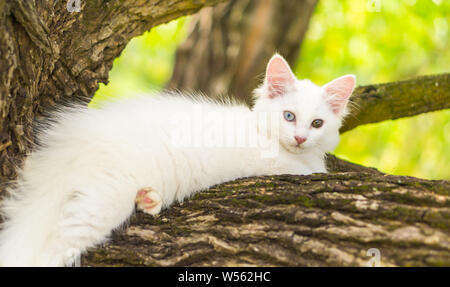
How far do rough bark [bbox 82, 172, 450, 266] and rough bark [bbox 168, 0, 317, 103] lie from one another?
2911mm

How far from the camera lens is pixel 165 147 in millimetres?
2385

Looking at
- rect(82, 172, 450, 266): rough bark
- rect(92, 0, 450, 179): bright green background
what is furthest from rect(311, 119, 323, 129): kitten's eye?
rect(92, 0, 450, 179): bright green background

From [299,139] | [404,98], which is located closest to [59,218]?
[299,139]

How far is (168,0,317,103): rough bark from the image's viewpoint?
16.2 feet

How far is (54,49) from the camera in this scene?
Answer: 215 centimetres

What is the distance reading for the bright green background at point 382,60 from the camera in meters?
5.04

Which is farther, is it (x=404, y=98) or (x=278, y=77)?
(x=404, y=98)

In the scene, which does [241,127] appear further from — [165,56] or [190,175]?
[165,56]

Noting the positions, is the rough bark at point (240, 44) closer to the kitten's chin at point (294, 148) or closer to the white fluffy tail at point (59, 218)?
the kitten's chin at point (294, 148)

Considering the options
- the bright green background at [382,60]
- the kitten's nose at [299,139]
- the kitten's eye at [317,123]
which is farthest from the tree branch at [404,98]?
the bright green background at [382,60]

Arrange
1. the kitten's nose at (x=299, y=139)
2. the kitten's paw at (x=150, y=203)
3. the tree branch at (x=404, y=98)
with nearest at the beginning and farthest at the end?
1. the kitten's paw at (x=150, y=203)
2. the kitten's nose at (x=299, y=139)
3. the tree branch at (x=404, y=98)

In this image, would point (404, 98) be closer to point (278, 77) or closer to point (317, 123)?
point (317, 123)

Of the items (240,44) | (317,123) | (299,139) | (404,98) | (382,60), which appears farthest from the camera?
(382,60)

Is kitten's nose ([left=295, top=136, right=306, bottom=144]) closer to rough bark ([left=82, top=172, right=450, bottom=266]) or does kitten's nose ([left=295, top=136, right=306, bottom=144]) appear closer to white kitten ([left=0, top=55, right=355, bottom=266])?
white kitten ([left=0, top=55, right=355, bottom=266])
